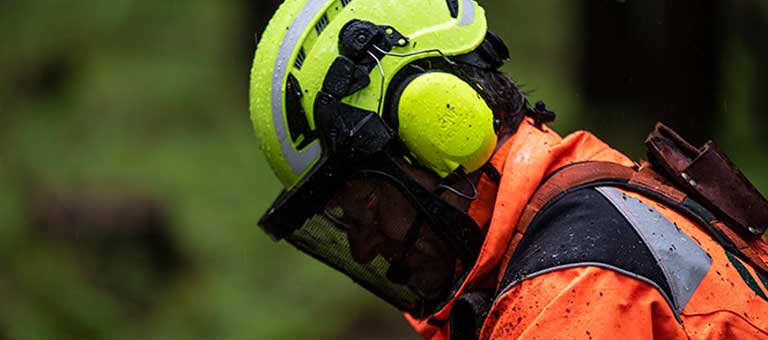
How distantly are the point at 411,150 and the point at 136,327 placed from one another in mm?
5874

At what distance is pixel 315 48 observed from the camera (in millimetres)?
2496

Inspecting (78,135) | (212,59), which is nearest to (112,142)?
(78,135)

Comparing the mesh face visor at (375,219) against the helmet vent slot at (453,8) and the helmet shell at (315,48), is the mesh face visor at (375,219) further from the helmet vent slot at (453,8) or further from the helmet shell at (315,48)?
the helmet vent slot at (453,8)

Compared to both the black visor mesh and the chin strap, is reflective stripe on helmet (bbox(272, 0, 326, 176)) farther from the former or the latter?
the chin strap

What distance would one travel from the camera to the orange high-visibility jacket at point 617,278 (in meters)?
1.94

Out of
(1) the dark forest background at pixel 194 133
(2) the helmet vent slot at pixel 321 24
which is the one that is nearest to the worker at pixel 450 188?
(2) the helmet vent slot at pixel 321 24

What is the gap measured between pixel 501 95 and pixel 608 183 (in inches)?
18.3

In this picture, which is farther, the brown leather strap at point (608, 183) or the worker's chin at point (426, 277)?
the worker's chin at point (426, 277)

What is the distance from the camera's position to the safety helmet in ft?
7.92

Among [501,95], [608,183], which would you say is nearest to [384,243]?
[501,95]

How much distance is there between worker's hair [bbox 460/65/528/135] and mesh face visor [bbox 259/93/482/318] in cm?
28

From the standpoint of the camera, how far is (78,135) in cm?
958

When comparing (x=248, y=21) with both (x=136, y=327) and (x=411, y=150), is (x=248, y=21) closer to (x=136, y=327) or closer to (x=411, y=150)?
(x=136, y=327)

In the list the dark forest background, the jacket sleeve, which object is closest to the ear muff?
the jacket sleeve
